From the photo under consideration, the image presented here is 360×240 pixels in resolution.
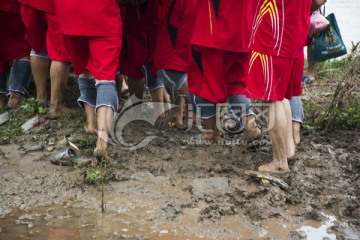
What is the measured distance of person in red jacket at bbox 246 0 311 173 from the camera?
3.52 m

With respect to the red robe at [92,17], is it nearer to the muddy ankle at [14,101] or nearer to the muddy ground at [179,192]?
the muddy ground at [179,192]

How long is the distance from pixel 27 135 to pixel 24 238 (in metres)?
1.67

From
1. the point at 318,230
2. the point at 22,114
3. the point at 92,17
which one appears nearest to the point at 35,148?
the point at 22,114

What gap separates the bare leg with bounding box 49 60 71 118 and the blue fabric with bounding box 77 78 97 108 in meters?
0.47

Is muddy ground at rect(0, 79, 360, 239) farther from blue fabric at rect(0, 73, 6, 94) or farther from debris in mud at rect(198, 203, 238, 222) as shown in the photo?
blue fabric at rect(0, 73, 6, 94)

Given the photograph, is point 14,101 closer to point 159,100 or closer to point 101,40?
point 159,100

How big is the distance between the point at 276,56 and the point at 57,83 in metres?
1.96

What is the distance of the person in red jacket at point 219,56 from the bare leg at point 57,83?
1.15 metres

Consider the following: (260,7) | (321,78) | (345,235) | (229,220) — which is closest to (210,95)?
(260,7)

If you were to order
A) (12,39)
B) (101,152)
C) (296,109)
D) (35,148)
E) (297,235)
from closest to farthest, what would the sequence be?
(297,235)
(101,152)
(35,148)
(296,109)
(12,39)

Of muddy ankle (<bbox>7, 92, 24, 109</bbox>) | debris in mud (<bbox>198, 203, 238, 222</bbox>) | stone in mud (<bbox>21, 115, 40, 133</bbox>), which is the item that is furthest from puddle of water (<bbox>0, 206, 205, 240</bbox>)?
muddy ankle (<bbox>7, 92, 24, 109</bbox>)

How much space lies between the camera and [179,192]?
3428 mm

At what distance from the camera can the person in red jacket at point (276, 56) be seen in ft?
11.6

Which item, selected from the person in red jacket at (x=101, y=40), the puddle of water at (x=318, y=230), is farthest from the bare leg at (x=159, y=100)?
the puddle of water at (x=318, y=230)
